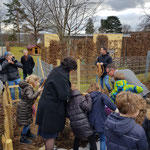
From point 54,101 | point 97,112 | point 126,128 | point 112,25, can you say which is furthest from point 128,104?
point 112,25

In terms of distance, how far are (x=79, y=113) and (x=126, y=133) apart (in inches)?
33.7

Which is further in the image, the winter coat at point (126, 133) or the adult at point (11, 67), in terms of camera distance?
the adult at point (11, 67)

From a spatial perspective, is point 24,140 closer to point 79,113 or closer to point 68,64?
point 79,113

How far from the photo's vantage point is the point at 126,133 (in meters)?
1.50

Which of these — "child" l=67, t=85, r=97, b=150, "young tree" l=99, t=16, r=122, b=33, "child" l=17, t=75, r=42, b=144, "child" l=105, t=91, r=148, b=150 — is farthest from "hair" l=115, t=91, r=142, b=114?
"young tree" l=99, t=16, r=122, b=33

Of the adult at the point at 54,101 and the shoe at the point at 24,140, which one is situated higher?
the adult at the point at 54,101

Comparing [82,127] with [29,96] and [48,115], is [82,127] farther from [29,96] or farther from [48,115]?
[29,96]

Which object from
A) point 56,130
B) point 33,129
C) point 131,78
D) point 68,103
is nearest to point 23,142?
point 33,129

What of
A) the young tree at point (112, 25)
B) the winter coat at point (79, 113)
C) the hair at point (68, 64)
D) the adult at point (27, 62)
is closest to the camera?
the hair at point (68, 64)

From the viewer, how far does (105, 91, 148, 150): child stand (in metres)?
1.48

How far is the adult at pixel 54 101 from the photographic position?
6.60ft

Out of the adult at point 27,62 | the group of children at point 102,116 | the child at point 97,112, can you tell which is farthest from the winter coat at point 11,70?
the child at point 97,112

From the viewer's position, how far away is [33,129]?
137 inches

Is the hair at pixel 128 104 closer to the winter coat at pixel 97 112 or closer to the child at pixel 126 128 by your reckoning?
the child at pixel 126 128
